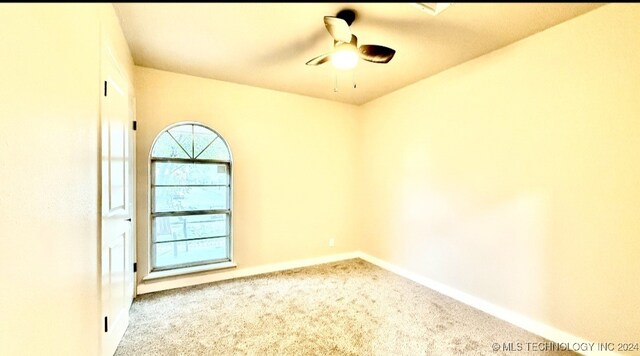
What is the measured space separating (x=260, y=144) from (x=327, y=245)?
5.64 ft

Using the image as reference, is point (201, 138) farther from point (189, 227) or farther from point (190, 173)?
point (189, 227)

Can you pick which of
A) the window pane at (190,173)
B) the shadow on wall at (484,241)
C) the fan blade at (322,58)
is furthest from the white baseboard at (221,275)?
the fan blade at (322,58)

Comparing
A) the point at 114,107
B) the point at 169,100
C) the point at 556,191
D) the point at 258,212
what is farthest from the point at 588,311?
the point at 169,100

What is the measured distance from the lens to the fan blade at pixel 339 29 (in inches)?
66.7

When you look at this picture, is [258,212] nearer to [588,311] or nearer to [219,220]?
[219,220]

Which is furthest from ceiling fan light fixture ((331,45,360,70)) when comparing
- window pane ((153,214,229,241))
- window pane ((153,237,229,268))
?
window pane ((153,237,229,268))

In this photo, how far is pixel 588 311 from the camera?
6.51 feet

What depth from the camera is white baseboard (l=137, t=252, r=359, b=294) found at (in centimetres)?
293

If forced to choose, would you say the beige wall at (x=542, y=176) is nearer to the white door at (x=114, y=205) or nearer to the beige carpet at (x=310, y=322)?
the beige carpet at (x=310, y=322)

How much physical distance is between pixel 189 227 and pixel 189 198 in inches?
13.3

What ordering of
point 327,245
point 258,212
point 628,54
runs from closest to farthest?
point 628,54
point 258,212
point 327,245

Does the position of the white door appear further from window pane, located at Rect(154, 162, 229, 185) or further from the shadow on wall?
the shadow on wall

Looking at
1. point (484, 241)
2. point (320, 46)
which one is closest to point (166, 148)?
point (320, 46)

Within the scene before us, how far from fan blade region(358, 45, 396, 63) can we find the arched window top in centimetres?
198
